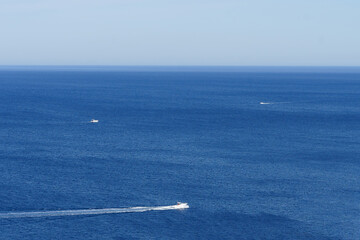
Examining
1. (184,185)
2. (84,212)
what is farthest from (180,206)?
(84,212)

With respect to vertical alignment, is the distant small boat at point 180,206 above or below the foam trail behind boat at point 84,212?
above

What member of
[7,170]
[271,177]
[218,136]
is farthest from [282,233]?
[218,136]

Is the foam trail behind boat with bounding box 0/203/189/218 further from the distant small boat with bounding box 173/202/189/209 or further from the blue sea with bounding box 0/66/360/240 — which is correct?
the blue sea with bounding box 0/66/360/240

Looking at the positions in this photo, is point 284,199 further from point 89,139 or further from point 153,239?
point 89,139

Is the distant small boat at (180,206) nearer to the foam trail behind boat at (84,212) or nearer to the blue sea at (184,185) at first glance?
the foam trail behind boat at (84,212)

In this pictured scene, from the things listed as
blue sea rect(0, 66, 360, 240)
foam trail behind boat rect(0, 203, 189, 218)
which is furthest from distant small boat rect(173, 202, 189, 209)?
blue sea rect(0, 66, 360, 240)

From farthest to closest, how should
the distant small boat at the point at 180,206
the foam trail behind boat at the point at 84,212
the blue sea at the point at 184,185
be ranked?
the distant small boat at the point at 180,206
the foam trail behind boat at the point at 84,212
the blue sea at the point at 184,185

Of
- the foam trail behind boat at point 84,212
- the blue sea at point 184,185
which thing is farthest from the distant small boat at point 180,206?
the blue sea at point 184,185

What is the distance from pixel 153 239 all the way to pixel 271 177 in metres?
50.1

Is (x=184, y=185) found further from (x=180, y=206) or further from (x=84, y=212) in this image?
(x=84, y=212)

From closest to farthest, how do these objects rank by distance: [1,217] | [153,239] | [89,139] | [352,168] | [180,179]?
[153,239] < [1,217] < [180,179] < [352,168] < [89,139]

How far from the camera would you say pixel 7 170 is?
460ft

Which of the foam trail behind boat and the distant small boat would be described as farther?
the distant small boat

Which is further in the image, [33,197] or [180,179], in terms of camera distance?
[180,179]
